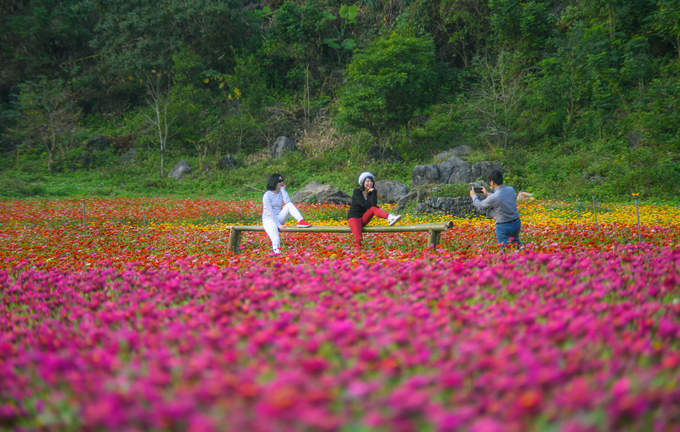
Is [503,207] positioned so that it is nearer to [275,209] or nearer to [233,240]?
[275,209]

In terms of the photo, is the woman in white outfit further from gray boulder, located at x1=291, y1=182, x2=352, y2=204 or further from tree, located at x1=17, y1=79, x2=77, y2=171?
tree, located at x1=17, y1=79, x2=77, y2=171

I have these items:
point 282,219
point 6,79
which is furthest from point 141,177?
point 282,219

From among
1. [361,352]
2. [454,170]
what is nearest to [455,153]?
[454,170]

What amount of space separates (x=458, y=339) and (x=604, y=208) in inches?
419

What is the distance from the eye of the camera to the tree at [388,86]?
1931 centimetres

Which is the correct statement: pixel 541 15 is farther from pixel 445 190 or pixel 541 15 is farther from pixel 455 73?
pixel 445 190

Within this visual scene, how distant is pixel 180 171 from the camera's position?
70.8 feet

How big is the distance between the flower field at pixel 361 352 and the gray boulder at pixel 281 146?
20.5 m

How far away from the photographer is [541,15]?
2280 cm

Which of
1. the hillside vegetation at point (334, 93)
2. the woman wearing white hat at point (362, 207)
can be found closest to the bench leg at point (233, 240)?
the woman wearing white hat at point (362, 207)

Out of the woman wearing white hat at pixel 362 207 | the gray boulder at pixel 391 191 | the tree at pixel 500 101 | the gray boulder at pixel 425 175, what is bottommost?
the woman wearing white hat at pixel 362 207

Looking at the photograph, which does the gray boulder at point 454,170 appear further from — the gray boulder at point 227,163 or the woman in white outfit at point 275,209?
the gray boulder at point 227,163

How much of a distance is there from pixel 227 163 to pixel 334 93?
964cm

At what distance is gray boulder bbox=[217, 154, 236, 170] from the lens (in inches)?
881
